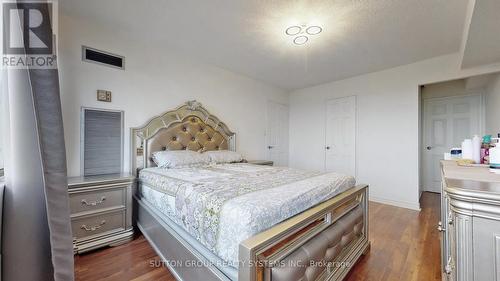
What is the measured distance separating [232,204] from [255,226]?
20 cm

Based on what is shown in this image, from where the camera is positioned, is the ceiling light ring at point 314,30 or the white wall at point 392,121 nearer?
the ceiling light ring at point 314,30

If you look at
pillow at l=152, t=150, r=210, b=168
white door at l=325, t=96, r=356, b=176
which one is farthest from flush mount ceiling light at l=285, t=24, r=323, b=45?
white door at l=325, t=96, r=356, b=176

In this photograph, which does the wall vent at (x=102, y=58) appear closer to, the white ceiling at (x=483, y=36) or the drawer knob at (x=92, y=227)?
the drawer knob at (x=92, y=227)

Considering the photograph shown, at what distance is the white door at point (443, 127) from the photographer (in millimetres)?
3851

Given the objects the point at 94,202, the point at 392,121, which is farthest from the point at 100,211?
the point at 392,121

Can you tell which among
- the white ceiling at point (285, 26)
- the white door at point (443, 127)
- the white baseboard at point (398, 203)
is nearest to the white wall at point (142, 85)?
the white ceiling at point (285, 26)

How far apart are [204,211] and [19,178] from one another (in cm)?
82

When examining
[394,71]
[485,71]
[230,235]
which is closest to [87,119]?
[230,235]

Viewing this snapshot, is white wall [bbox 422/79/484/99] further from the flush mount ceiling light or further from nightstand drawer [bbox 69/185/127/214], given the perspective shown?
nightstand drawer [bbox 69/185/127/214]

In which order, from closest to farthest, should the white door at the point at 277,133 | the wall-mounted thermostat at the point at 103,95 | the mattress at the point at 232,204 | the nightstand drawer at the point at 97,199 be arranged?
the mattress at the point at 232,204
the nightstand drawer at the point at 97,199
the wall-mounted thermostat at the point at 103,95
the white door at the point at 277,133

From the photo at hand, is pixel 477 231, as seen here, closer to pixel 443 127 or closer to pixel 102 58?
pixel 102 58

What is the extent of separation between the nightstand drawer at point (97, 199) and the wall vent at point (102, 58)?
144cm

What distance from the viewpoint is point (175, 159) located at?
249 cm

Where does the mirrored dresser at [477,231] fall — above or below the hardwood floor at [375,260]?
above
